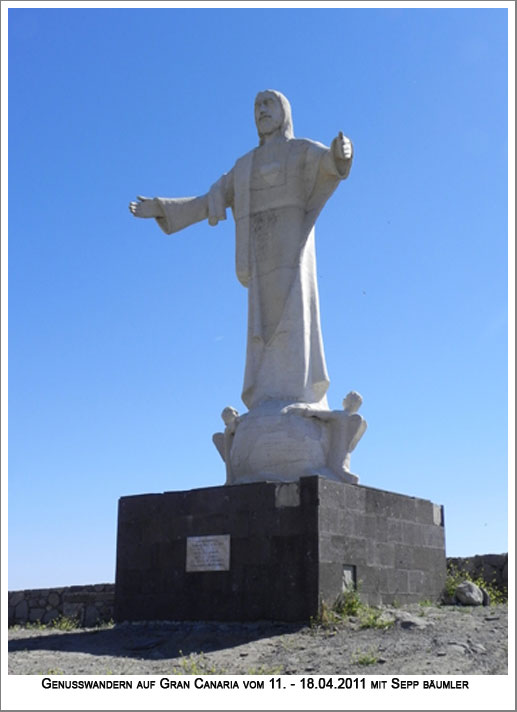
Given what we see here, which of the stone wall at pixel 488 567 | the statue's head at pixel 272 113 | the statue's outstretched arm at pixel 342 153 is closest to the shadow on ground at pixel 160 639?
the stone wall at pixel 488 567

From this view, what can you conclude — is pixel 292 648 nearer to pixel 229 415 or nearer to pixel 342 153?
pixel 229 415

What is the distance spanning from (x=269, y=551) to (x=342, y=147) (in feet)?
14.9

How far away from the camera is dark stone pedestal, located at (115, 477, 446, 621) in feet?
28.2

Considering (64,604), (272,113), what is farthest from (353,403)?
(64,604)

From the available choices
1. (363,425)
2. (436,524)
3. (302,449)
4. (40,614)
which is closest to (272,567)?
(302,449)

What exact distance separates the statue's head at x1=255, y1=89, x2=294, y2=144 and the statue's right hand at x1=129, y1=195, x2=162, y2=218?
65.1 inches

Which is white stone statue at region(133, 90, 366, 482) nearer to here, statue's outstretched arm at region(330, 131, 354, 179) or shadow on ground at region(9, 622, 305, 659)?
statue's outstretched arm at region(330, 131, 354, 179)

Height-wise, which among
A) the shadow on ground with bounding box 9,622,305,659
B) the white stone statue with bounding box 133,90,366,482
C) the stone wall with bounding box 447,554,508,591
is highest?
the white stone statue with bounding box 133,90,366,482

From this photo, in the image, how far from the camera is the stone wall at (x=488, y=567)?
38.2 feet

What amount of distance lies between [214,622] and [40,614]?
19.1ft

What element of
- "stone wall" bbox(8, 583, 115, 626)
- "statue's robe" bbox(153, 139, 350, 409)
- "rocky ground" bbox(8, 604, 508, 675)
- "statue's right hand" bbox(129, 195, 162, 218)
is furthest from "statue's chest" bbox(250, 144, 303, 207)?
"stone wall" bbox(8, 583, 115, 626)

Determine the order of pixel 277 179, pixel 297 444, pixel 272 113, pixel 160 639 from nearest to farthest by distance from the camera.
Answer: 1. pixel 160 639
2. pixel 297 444
3. pixel 277 179
4. pixel 272 113

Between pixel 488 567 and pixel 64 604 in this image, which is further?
pixel 64 604

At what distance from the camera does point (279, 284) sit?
409 inches
